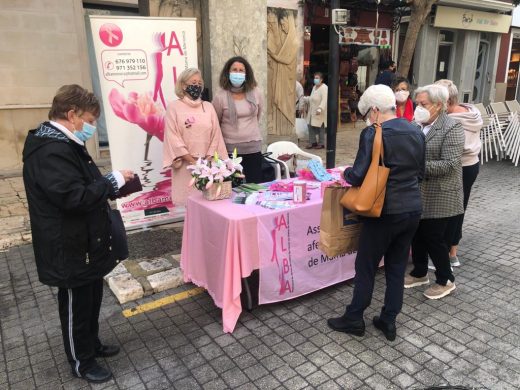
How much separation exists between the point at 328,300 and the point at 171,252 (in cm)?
177

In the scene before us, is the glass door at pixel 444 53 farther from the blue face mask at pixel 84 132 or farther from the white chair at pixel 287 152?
the blue face mask at pixel 84 132

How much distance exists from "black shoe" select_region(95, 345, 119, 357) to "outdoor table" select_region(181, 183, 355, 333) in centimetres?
78

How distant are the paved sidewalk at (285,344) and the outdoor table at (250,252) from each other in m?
0.17

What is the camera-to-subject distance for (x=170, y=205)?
5.24m

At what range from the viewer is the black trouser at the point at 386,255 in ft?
9.22

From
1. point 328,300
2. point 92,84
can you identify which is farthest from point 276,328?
point 92,84

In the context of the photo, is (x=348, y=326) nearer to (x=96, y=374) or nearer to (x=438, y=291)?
(x=438, y=291)

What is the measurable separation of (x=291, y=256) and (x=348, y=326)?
694 millimetres

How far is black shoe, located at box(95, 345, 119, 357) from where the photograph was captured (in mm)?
2907

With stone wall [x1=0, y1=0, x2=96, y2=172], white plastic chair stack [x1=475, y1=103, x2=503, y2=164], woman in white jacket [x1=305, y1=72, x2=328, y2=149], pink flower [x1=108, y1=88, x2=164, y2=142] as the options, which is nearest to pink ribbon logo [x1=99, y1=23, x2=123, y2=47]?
pink flower [x1=108, y1=88, x2=164, y2=142]

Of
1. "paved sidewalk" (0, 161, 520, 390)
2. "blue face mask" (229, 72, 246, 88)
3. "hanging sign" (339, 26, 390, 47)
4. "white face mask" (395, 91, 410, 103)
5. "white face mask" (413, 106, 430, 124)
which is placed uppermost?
"hanging sign" (339, 26, 390, 47)

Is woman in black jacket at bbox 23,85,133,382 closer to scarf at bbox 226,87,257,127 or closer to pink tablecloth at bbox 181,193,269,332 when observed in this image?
pink tablecloth at bbox 181,193,269,332

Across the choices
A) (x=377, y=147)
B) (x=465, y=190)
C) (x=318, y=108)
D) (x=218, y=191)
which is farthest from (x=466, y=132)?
(x=318, y=108)

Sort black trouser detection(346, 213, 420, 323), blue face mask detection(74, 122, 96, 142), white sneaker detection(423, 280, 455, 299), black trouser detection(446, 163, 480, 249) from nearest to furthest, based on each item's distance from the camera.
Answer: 1. blue face mask detection(74, 122, 96, 142)
2. black trouser detection(346, 213, 420, 323)
3. white sneaker detection(423, 280, 455, 299)
4. black trouser detection(446, 163, 480, 249)
